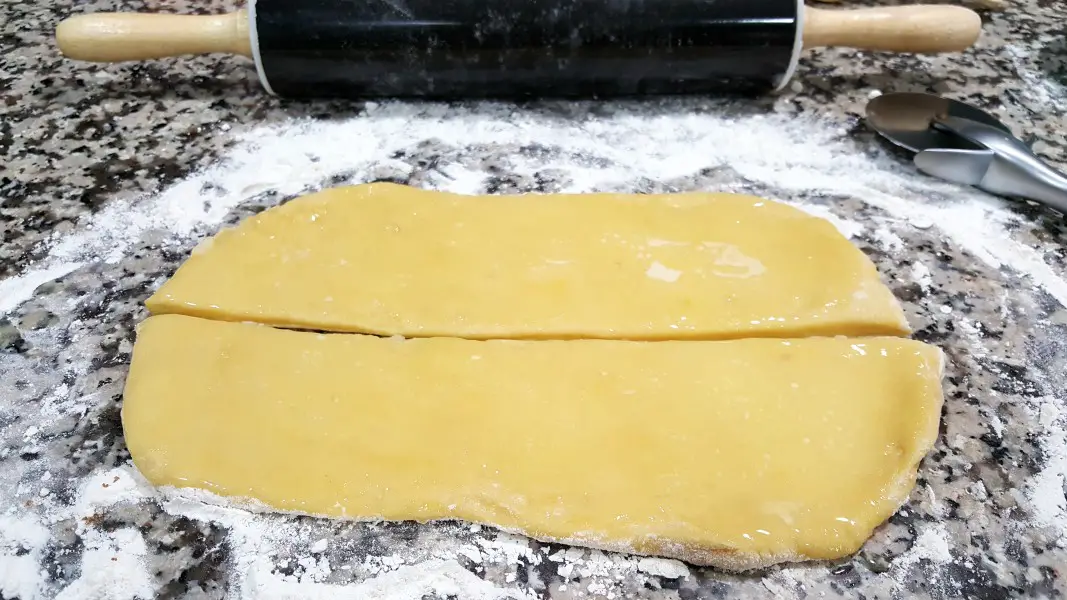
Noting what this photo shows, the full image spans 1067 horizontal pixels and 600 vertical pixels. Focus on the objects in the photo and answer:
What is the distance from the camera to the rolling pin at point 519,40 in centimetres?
134

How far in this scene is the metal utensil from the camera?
4.06ft

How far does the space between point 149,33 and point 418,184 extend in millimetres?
603

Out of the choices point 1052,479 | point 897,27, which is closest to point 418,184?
point 897,27

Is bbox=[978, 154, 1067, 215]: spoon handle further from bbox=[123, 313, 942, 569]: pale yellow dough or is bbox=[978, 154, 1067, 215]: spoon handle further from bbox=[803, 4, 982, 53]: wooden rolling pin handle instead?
bbox=[123, 313, 942, 569]: pale yellow dough

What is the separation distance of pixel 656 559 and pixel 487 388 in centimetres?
30

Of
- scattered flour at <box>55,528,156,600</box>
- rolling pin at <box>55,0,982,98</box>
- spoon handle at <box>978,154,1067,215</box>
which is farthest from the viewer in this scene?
rolling pin at <box>55,0,982,98</box>

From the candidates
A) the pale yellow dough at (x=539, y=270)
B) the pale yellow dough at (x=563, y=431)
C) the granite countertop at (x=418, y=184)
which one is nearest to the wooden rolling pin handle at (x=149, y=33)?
the granite countertop at (x=418, y=184)

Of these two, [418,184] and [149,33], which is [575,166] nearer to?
[418,184]

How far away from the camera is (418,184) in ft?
4.36

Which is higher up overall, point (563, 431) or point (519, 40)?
point (519, 40)

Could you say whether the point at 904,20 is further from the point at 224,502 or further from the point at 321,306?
the point at 224,502

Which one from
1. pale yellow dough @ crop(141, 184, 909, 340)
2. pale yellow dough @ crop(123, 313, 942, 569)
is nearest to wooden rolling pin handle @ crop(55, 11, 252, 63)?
pale yellow dough @ crop(141, 184, 909, 340)

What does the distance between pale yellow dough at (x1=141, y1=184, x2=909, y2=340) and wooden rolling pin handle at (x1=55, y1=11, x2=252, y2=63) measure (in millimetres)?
434

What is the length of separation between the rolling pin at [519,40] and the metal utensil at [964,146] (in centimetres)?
12
